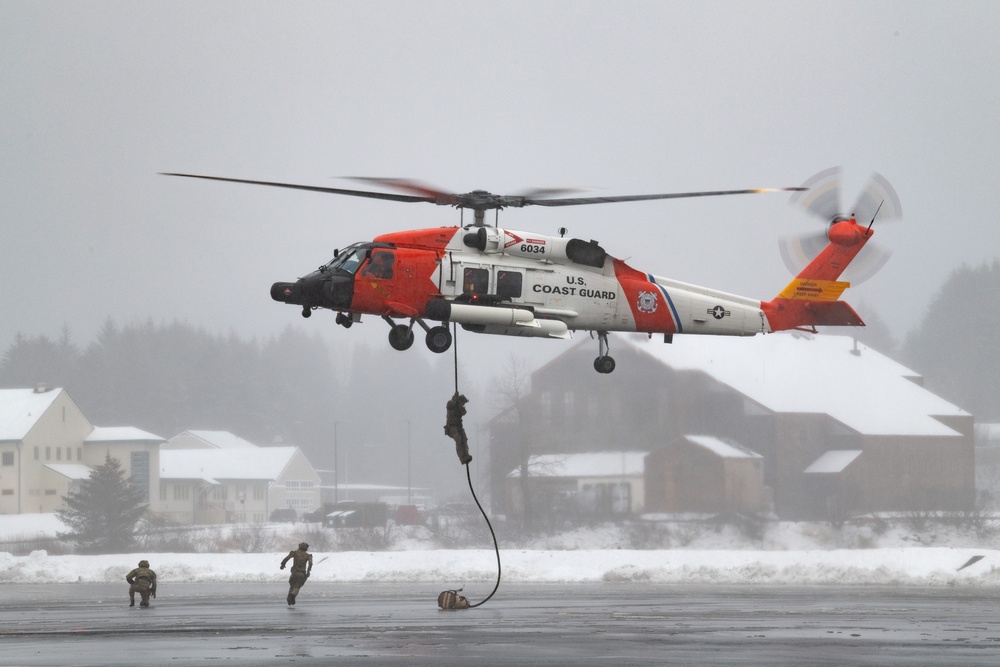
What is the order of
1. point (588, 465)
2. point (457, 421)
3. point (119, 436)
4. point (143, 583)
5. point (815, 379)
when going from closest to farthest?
→ 1. point (457, 421)
2. point (143, 583)
3. point (588, 465)
4. point (815, 379)
5. point (119, 436)

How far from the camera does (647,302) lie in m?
23.4

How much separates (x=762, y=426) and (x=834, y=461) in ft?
12.3

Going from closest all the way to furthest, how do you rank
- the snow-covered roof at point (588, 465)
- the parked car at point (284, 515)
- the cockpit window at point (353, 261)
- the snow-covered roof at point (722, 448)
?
the cockpit window at point (353, 261)
the snow-covered roof at point (722, 448)
the snow-covered roof at point (588, 465)
the parked car at point (284, 515)

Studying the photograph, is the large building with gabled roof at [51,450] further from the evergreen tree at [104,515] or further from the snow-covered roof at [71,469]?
the evergreen tree at [104,515]

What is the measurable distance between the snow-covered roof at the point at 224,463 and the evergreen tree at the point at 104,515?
1878 cm

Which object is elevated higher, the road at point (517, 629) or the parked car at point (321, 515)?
the parked car at point (321, 515)

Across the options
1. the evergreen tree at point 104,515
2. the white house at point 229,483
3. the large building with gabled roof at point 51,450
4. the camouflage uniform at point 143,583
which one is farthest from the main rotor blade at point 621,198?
the white house at point 229,483

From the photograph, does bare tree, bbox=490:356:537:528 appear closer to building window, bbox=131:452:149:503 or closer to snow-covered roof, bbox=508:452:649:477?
snow-covered roof, bbox=508:452:649:477

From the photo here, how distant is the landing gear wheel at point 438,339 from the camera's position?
21.4m

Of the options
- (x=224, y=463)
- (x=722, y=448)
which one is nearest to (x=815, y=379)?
(x=722, y=448)

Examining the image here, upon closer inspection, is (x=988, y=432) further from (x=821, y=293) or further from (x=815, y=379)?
(x=821, y=293)

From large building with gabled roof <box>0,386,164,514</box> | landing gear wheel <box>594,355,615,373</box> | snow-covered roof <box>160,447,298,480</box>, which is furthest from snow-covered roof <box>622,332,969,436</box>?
snow-covered roof <box>160,447,298,480</box>

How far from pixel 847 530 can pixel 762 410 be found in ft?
23.2

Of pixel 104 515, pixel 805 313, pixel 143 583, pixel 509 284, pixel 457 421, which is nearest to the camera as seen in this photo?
pixel 457 421
